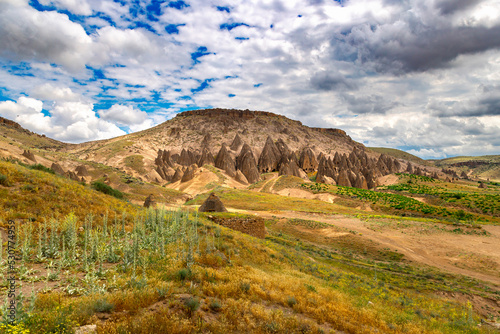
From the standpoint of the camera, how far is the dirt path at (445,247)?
2017 centimetres

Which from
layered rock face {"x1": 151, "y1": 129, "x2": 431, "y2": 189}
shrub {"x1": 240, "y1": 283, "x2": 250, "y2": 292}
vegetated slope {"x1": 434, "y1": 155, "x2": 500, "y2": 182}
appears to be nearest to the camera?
shrub {"x1": 240, "y1": 283, "x2": 250, "y2": 292}

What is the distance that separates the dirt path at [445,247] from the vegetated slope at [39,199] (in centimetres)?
2615

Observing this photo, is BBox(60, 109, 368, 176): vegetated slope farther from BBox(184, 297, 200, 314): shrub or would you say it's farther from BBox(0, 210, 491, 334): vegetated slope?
BBox(184, 297, 200, 314): shrub

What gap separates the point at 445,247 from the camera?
24.5 meters

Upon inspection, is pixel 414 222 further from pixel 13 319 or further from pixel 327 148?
pixel 327 148

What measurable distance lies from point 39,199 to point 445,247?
3320cm

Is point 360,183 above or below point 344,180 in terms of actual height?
below

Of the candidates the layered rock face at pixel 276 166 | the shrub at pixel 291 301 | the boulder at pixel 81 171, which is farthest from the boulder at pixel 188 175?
the shrub at pixel 291 301

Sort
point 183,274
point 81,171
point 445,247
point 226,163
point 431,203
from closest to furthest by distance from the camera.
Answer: point 183,274, point 445,247, point 431,203, point 81,171, point 226,163

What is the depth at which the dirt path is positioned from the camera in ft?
66.2

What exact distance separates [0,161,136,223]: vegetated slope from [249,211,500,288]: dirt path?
26148 millimetres

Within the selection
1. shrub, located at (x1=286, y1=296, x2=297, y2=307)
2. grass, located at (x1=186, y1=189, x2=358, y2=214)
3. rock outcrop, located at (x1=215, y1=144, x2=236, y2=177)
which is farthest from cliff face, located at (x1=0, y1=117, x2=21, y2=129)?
shrub, located at (x1=286, y1=296, x2=297, y2=307)

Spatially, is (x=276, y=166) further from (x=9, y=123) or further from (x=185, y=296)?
(x=9, y=123)

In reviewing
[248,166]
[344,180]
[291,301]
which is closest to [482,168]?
[344,180]
